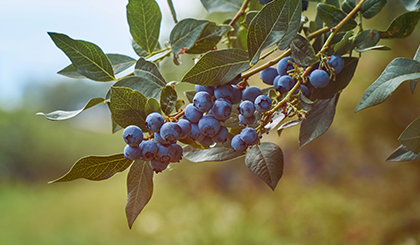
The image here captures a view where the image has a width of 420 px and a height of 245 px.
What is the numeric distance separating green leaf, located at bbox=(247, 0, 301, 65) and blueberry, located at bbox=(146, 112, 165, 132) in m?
0.08

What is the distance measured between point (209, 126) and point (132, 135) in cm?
5

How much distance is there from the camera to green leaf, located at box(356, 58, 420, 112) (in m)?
0.20

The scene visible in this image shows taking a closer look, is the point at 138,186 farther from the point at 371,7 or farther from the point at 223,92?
the point at 371,7

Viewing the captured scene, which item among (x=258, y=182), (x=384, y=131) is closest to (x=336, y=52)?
(x=384, y=131)

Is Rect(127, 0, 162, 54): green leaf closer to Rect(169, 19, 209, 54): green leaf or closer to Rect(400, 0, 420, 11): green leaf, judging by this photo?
Rect(169, 19, 209, 54): green leaf

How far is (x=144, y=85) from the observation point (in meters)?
0.23

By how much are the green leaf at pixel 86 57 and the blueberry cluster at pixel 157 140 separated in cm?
7

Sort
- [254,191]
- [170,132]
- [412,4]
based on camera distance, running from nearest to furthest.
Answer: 1. [170,132]
2. [412,4]
3. [254,191]

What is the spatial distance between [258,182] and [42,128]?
4.13 meters

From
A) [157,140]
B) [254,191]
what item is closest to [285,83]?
[157,140]

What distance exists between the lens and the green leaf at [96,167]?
203 mm

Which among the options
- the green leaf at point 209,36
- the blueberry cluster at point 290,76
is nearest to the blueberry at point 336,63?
the blueberry cluster at point 290,76

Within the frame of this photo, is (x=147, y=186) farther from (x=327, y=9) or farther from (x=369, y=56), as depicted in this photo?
(x=369, y=56)

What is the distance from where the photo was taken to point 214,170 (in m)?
3.65
